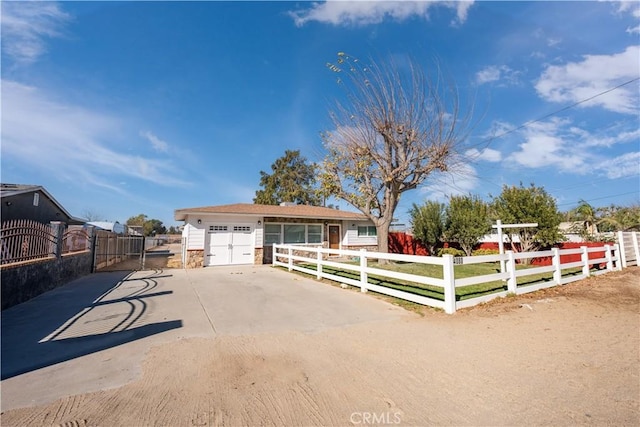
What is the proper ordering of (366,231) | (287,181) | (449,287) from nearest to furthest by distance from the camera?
(449,287) < (366,231) < (287,181)

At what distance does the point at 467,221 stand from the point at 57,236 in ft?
57.9

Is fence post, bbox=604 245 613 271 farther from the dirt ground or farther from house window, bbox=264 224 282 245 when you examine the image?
house window, bbox=264 224 282 245

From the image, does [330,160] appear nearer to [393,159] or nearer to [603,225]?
[393,159]

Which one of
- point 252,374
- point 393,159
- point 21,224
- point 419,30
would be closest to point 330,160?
point 393,159

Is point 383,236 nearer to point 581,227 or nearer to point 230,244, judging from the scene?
point 230,244

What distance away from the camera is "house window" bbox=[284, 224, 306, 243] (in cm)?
1650

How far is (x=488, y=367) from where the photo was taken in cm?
324

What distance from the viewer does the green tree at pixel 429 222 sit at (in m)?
17.7

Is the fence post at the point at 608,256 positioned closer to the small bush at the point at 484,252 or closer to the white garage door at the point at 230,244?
the small bush at the point at 484,252

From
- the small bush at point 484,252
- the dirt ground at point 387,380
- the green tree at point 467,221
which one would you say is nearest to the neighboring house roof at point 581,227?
the small bush at point 484,252

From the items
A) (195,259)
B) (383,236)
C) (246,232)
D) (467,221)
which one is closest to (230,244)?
(246,232)

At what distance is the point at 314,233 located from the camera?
17.4 metres

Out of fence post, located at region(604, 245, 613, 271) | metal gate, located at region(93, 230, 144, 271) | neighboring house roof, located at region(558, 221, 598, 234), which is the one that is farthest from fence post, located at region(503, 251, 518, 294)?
neighboring house roof, located at region(558, 221, 598, 234)

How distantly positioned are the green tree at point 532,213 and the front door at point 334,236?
885 centimetres
